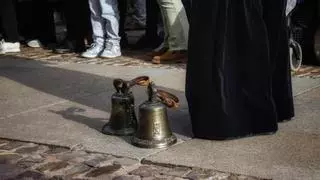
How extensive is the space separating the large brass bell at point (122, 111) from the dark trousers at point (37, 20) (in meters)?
5.82

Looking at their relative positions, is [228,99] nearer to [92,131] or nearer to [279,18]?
[279,18]

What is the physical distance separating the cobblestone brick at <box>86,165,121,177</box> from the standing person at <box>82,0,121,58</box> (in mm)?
4240

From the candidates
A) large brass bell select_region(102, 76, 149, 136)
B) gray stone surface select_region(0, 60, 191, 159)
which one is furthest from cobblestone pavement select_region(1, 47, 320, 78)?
large brass bell select_region(102, 76, 149, 136)

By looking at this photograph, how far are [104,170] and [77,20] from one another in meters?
5.20

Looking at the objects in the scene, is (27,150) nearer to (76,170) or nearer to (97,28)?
(76,170)

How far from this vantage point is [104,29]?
788 centimetres

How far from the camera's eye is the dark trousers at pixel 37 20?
9.67m

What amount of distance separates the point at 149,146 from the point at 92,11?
13.8ft

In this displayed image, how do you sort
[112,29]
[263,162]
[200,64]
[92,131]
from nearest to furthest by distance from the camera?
1. [263,162]
2. [200,64]
3. [92,131]
4. [112,29]

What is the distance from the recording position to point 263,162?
139 inches

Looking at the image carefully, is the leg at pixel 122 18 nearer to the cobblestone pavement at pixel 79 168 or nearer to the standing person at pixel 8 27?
the standing person at pixel 8 27

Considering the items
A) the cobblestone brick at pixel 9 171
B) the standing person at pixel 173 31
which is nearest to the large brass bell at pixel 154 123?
the cobblestone brick at pixel 9 171

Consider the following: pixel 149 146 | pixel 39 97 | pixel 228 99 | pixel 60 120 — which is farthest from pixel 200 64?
pixel 39 97

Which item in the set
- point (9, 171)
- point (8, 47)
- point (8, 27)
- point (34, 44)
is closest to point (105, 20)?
point (8, 27)
